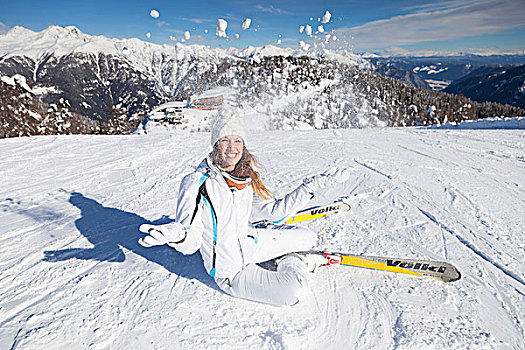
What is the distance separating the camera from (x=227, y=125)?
7.19ft

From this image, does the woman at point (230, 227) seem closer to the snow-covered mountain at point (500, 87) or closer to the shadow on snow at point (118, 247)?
the shadow on snow at point (118, 247)

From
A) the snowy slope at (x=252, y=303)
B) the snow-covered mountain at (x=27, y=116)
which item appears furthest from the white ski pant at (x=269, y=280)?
the snow-covered mountain at (x=27, y=116)

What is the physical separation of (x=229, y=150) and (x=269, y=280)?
1100mm

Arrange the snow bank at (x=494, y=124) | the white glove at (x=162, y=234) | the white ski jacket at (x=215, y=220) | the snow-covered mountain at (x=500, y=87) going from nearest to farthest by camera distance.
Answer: the white glove at (x=162, y=234), the white ski jacket at (x=215, y=220), the snow bank at (x=494, y=124), the snow-covered mountain at (x=500, y=87)

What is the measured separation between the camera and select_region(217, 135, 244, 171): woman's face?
2213mm

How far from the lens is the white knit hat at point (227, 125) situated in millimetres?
2191

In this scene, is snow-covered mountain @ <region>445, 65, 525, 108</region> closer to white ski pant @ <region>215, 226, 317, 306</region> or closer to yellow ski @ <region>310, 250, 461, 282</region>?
yellow ski @ <region>310, 250, 461, 282</region>

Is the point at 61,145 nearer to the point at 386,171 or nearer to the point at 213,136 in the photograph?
the point at 213,136

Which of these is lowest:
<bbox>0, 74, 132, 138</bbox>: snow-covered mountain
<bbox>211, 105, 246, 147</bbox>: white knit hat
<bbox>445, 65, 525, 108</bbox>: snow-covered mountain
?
<bbox>0, 74, 132, 138</bbox>: snow-covered mountain

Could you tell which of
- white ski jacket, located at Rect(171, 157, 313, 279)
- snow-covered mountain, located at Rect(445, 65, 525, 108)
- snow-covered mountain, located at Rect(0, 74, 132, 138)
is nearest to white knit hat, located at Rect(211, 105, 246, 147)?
white ski jacket, located at Rect(171, 157, 313, 279)

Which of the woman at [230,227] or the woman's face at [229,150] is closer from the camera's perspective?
the woman at [230,227]

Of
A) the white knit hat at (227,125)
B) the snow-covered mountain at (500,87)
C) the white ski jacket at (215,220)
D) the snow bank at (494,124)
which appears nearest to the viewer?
the white ski jacket at (215,220)

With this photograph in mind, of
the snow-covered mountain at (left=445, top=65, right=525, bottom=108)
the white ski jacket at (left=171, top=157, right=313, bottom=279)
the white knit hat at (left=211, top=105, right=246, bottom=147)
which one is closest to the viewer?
the white ski jacket at (left=171, top=157, right=313, bottom=279)

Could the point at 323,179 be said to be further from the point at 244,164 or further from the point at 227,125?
the point at 227,125
